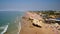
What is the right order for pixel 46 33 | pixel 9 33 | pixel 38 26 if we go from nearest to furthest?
pixel 46 33 < pixel 9 33 < pixel 38 26

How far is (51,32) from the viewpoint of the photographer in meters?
7.16

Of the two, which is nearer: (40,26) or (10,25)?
(40,26)

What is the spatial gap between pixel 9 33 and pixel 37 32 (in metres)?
1.60

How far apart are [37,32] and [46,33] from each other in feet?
1.71

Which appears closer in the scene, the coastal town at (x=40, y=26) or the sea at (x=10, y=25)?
the coastal town at (x=40, y=26)

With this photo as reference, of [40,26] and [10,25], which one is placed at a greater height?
[40,26]

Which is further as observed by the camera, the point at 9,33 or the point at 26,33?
the point at 9,33

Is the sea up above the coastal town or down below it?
Result: below

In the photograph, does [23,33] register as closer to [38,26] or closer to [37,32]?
[37,32]

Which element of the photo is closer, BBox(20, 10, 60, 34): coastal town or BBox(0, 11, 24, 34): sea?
BBox(20, 10, 60, 34): coastal town

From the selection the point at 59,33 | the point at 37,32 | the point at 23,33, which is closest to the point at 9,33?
the point at 23,33

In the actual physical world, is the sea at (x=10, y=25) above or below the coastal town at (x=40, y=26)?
below

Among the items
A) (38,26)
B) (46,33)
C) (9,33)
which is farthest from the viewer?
(38,26)

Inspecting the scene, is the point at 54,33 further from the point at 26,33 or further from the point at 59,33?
the point at 26,33
